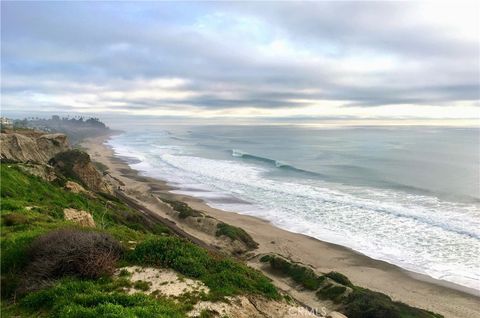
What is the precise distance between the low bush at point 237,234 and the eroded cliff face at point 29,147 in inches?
693

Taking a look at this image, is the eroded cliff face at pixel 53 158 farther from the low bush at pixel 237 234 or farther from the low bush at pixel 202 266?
the low bush at pixel 202 266

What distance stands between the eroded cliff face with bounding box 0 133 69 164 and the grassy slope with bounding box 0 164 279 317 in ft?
58.3

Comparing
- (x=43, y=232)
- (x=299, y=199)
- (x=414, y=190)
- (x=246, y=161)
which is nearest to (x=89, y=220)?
(x=43, y=232)

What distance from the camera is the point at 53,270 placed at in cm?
1238

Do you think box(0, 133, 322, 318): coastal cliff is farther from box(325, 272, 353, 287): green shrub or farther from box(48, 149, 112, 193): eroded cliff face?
box(48, 149, 112, 193): eroded cliff face

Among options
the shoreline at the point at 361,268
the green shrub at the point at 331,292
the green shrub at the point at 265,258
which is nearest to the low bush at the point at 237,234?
the shoreline at the point at 361,268

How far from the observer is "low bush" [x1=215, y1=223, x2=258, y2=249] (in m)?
33.3

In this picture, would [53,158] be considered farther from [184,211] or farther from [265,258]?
[265,258]

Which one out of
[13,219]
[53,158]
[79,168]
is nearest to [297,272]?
[13,219]

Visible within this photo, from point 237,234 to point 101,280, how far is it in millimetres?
22201

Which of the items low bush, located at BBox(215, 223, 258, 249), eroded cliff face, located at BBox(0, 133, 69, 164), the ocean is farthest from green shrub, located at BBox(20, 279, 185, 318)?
eroded cliff face, located at BBox(0, 133, 69, 164)

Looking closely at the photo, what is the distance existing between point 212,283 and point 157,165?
233 ft

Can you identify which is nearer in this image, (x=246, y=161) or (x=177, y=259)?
(x=177, y=259)

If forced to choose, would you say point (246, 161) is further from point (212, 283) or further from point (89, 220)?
point (212, 283)
